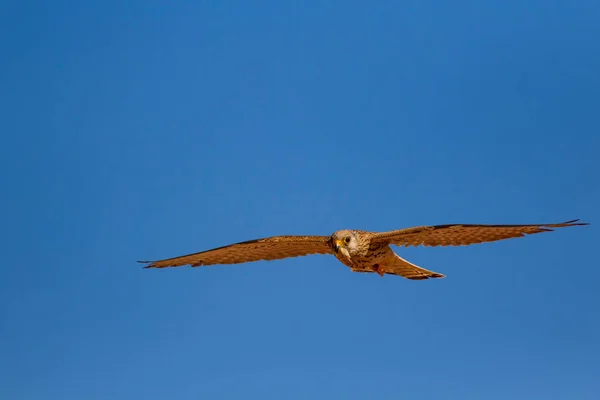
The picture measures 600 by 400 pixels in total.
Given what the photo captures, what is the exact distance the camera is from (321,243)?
2038 cm

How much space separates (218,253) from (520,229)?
24.9 feet

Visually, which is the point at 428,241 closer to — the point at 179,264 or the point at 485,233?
the point at 485,233

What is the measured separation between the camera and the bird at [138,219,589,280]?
1834 centimetres

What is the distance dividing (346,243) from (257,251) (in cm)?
307

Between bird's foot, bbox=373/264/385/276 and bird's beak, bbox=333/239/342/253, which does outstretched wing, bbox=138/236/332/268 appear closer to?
bird's beak, bbox=333/239/342/253

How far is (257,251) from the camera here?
21484mm

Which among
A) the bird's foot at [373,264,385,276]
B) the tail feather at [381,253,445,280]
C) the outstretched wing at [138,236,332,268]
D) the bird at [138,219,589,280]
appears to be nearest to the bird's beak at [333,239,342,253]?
the bird at [138,219,589,280]

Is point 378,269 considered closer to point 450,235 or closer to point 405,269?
point 405,269

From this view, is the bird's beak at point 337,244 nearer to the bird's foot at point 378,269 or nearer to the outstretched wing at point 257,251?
the outstretched wing at point 257,251

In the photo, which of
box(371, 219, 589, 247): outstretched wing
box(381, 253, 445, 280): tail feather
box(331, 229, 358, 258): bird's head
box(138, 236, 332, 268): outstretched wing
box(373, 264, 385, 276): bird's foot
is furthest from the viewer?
box(138, 236, 332, 268): outstretched wing

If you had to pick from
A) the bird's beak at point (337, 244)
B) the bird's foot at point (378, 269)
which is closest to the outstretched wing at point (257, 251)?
the bird's beak at point (337, 244)

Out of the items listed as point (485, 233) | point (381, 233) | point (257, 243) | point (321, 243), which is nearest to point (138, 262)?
point (257, 243)

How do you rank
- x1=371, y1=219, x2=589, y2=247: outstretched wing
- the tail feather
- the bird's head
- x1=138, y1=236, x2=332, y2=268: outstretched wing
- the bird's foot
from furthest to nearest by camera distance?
x1=138, y1=236, x2=332, y2=268: outstretched wing
the bird's foot
the tail feather
the bird's head
x1=371, y1=219, x2=589, y2=247: outstretched wing

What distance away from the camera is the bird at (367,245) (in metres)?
18.3
